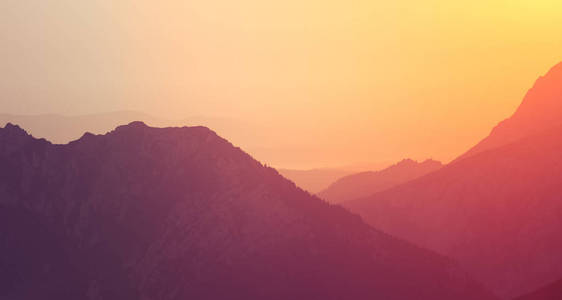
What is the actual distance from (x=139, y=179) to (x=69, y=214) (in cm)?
2060

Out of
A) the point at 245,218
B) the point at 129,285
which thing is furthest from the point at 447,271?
the point at 129,285

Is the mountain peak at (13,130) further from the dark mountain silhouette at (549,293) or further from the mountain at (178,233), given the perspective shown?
the dark mountain silhouette at (549,293)

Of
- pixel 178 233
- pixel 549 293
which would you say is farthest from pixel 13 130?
pixel 549 293

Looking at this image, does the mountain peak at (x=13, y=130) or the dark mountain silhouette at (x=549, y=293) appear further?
the mountain peak at (x=13, y=130)

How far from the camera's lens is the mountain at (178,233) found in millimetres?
147500

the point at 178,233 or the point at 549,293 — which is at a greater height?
the point at 178,233

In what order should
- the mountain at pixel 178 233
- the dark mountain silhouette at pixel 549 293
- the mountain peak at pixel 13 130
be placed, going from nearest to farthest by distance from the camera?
the dark mountain silhouette at pixel 549 293 < the mountain at pixel 178 233 < the mountain peak at pixel 13 130

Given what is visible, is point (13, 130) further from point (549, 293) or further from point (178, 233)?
point (549, 293)

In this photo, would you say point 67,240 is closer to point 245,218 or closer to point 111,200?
point 111,200

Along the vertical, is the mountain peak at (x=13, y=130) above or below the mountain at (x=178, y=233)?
above

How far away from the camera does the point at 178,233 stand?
15838 cm

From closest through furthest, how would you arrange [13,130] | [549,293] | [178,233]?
[549,293]
[178,233]
[13,130]

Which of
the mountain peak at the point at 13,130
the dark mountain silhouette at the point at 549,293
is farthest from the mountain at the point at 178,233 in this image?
the dark mountain silhouette at the point at 549,293

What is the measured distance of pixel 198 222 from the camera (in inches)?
6250
